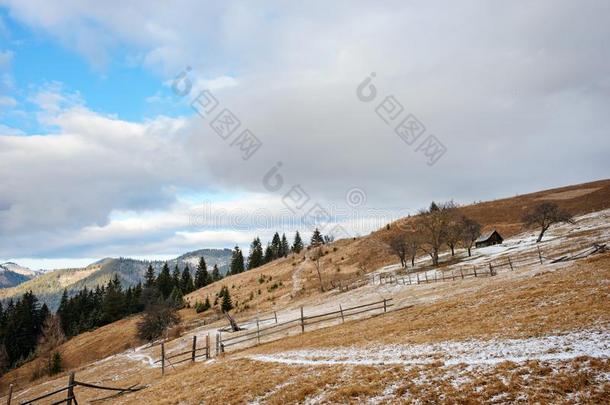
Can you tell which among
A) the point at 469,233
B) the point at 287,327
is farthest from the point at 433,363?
the point at 469,233

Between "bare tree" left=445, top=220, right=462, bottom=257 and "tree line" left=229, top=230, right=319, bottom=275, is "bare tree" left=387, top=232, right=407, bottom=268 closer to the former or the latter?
"bare tree" left=445, top=220, right=462, bottom=257

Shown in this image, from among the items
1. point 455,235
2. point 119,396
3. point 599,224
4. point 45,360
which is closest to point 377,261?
point 455,235

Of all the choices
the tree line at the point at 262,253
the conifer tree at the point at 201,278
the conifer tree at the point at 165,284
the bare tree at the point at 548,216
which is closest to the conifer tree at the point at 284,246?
the tree line at the point at 262,253

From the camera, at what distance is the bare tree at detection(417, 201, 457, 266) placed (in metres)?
64.9

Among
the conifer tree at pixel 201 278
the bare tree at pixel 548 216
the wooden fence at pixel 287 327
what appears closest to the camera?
the wooden fence at pixel 287 327

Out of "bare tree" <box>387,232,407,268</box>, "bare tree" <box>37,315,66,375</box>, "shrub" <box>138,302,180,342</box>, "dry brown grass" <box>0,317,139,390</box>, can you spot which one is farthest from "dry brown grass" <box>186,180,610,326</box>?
"bare tree" <box>37,315,66,375</box>

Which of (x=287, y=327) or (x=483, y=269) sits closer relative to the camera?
(x=287, y=327)

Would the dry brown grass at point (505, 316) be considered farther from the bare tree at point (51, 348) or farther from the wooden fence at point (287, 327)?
the bare tree at point (51, 348)

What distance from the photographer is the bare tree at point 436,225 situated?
64.9 m

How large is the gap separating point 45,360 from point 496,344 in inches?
3505

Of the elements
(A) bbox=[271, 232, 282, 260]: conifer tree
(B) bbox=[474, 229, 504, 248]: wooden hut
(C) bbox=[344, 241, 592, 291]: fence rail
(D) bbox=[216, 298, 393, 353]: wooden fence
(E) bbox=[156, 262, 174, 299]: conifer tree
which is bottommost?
(D) bbox=[216, 298, 393, 353]: wooden fence

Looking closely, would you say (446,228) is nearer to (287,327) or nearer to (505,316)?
(287,327)

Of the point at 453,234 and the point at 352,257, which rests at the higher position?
the point at 453,234

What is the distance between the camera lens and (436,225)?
215 feet
